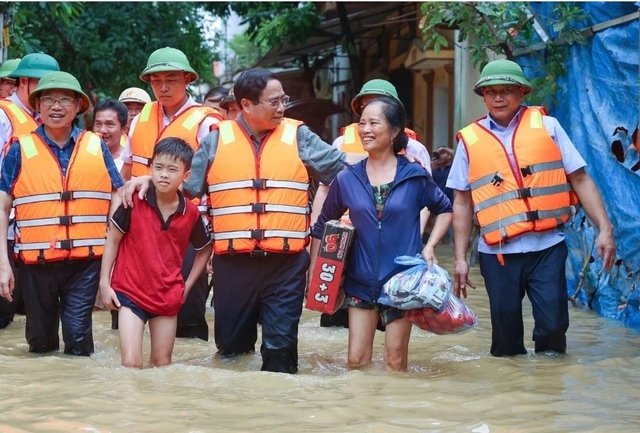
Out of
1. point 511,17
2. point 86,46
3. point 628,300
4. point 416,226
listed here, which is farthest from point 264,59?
point 416,226

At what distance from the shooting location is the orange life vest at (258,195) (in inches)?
240

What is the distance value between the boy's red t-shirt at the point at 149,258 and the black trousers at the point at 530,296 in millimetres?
1972

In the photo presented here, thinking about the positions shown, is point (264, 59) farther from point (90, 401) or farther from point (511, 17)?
point (90, 401)

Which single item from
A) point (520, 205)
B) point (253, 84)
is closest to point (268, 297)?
point (253, 84)

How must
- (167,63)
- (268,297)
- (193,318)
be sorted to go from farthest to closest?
(193,318), (167,63), (268,297)

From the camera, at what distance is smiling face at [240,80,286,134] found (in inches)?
245

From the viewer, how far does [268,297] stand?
6.20 metres

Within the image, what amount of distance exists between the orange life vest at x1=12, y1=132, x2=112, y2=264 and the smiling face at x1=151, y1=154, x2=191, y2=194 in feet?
2.77

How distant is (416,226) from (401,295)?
53cm

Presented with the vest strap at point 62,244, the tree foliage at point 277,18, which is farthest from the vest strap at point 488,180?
the tree foliage at point 277,18

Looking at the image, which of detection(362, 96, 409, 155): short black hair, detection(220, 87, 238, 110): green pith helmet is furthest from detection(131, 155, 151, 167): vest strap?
detection(362, 96, 409, 155): short black hair

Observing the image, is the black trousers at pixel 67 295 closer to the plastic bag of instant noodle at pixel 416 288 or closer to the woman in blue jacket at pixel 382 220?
the woman in blue jacket at pixel 382 220

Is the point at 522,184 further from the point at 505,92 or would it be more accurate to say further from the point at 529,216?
the point at 505,92

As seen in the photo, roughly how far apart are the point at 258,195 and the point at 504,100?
Answer: 5.62 ft
